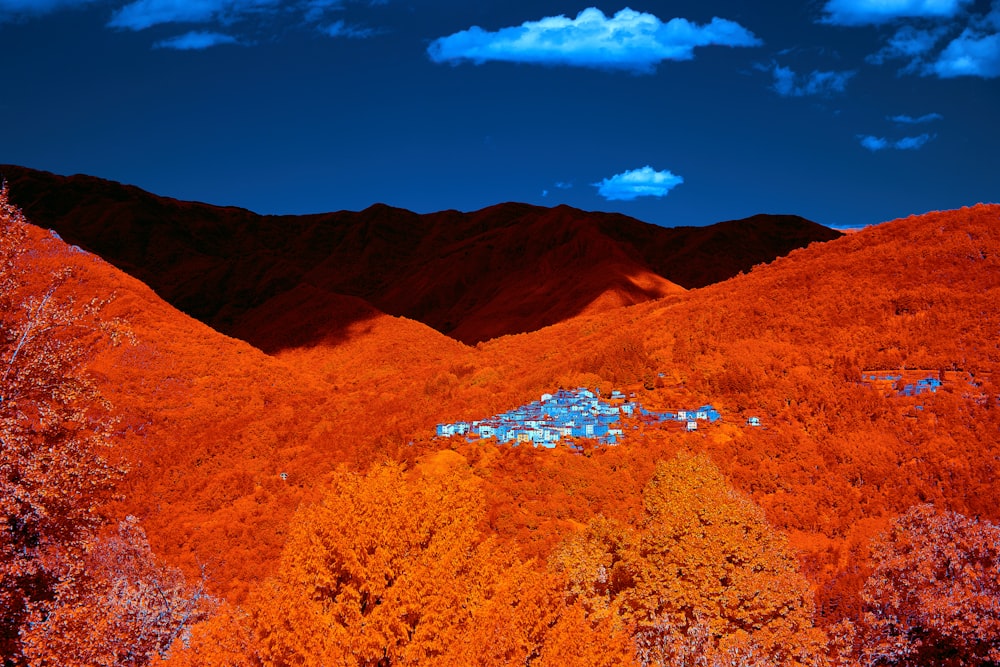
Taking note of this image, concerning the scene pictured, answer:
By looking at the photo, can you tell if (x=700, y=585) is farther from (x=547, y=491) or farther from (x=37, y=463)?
(x=37, y=463)

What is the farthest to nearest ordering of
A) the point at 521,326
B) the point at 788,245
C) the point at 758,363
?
1. the point at 788,245
2. the point at 521,326
3. the point at 758,363

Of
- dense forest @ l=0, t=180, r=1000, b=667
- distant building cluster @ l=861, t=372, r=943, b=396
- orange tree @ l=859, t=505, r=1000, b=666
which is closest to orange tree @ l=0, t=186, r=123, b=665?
dense forest @ l=0, t=180, r=1000, b=667

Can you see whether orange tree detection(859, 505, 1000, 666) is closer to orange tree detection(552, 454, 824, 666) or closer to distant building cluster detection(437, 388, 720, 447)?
orange tree detection(552, 454, 824, 666)

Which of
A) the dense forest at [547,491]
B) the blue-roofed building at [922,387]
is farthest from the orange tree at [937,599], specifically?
the blue-roofed building at [922,387]

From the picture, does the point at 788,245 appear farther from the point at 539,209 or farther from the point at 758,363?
the point at 758,363

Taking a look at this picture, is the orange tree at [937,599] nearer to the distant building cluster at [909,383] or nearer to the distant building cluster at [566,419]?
the distant building cluster at [909,383]

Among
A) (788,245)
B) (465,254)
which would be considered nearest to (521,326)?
(465,254)

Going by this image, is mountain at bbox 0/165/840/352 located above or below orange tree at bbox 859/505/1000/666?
below
